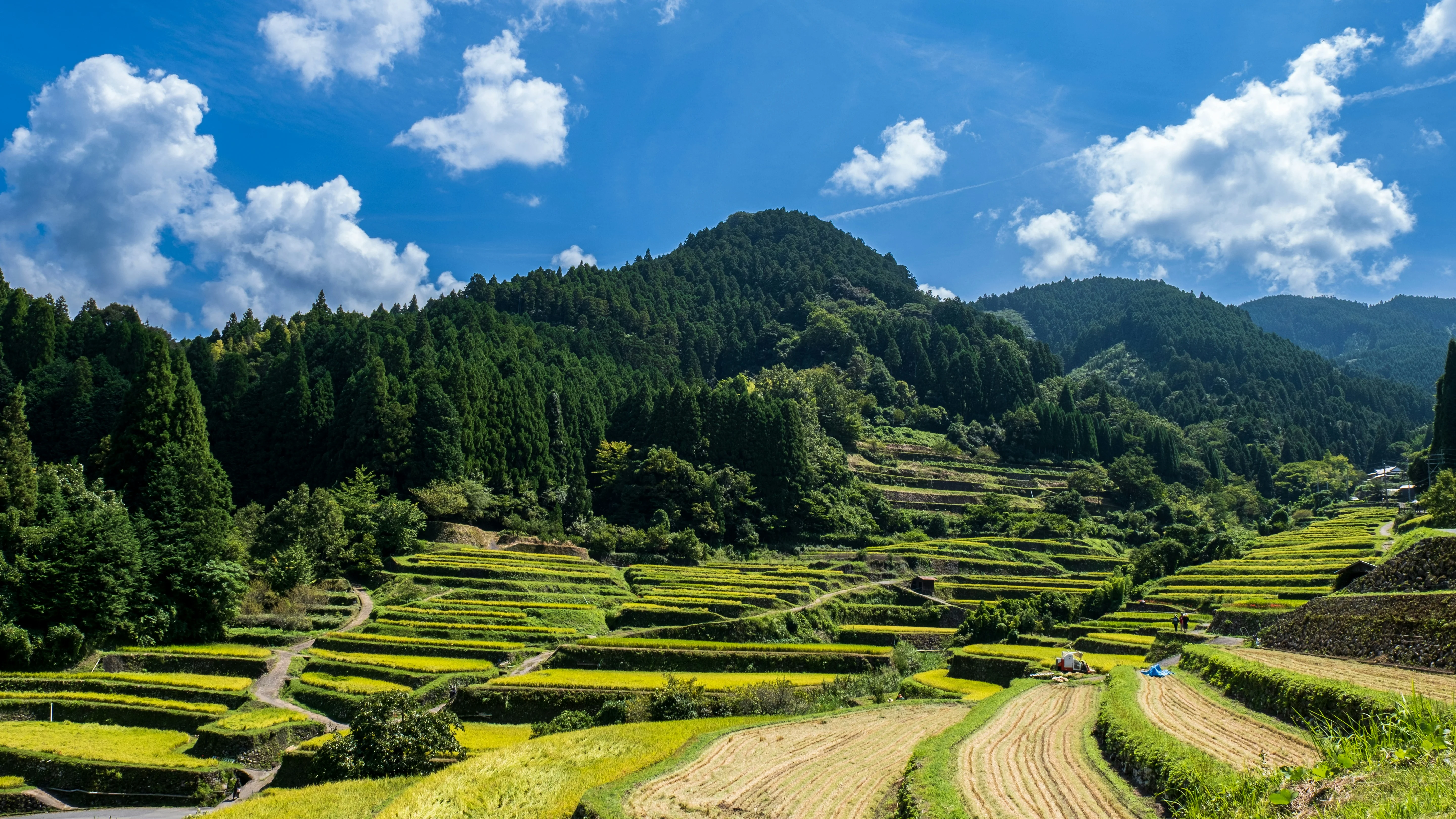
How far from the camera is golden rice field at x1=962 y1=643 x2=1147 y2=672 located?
31828mm

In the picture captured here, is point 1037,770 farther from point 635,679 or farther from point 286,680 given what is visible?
point 286,680

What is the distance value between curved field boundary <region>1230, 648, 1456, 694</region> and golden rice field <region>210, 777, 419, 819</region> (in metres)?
17.5

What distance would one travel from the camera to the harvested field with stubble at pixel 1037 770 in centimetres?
1237

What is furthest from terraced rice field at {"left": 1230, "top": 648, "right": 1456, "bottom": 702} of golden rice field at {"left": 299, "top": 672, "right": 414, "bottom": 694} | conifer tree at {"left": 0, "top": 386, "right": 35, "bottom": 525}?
conifer tree at {"left": 0, "top": 386, "right": 35, "bottom": 525}

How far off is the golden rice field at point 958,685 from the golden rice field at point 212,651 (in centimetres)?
2528

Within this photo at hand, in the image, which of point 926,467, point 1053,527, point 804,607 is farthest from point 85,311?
point 1053,527


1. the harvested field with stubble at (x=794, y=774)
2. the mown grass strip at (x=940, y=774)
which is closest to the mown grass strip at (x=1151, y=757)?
the mown grass strip at (x=940, y=774)

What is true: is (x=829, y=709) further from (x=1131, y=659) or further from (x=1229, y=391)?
(x=1229, y=391)

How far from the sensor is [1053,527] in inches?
2721

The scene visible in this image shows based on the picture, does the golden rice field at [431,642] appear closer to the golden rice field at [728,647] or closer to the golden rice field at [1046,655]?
the golden rice field at [728,647]

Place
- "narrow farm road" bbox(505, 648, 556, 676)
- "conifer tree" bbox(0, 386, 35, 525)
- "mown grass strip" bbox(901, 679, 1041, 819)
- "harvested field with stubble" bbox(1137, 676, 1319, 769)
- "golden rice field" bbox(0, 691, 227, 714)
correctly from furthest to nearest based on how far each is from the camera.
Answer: "conifer tree" bbox(0, 386, 35, 525) < "narrow farm road" bbox(505, 648, 556, 676) < "golden rice field" bbox(0, 691, 227, 714) < "harvested field with stubble" bbox(1137, 676, 1319, 769) < "mown grass strip" bbox(901, 679, 1041, 819)

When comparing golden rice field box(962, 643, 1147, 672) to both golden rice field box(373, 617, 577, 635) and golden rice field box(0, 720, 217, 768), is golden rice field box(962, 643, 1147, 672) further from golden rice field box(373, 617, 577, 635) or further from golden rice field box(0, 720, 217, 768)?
golden rice field box(0, 720, 217, 768)

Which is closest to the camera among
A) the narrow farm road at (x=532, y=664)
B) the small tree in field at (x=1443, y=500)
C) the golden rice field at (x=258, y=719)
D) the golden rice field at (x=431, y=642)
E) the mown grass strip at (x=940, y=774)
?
the mown grass strip at (x=940, y=774)

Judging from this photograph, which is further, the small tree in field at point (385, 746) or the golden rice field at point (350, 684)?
the golden rice field at point (350, 684)
